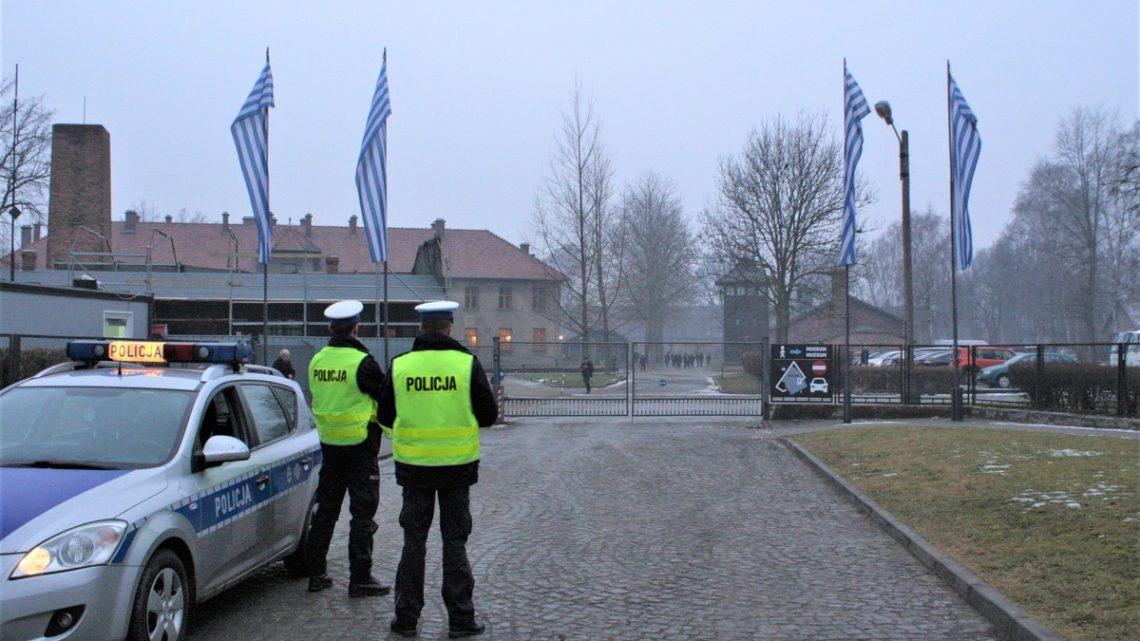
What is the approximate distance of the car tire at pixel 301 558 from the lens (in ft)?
22.9

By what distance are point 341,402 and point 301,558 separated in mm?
1461

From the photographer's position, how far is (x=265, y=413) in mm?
6703

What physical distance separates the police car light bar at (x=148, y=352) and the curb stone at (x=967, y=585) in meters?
5.29

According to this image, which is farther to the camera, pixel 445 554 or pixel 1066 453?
pixel 1066 453

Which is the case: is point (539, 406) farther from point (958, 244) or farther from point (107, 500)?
point (107, 500)

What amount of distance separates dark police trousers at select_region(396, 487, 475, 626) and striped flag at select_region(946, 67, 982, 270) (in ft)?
52.8

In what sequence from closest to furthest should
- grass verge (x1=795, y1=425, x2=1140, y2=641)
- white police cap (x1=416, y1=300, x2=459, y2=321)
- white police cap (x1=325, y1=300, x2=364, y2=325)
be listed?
1. white police cap (x1=416, y1=300, x2=459, y2=321)
2. grass verge (x1=795, y1=425, x2=1140, y2=641)
3. white police cap (x1=325, y1=300, x2=364, y2=325)

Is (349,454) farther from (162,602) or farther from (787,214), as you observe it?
(787,214)

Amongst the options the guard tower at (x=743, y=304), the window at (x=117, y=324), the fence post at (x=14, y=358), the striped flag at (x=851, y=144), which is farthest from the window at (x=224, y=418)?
the guard tower at (x=743, y=304)

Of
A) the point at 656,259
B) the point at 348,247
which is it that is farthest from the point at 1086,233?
the point at 348,247

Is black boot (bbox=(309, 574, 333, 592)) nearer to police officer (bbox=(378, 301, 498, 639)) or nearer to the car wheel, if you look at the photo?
police officer (bbox=(378, 301, 498, 639))

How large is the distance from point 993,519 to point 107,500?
7141 millimetres

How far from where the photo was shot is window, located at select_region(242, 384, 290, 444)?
21.4ft

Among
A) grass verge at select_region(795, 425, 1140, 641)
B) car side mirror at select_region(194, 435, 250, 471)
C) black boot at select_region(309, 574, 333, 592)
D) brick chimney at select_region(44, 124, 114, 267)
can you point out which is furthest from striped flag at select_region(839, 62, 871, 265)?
brick chimney at select_region(44, 124, 114, 267)
